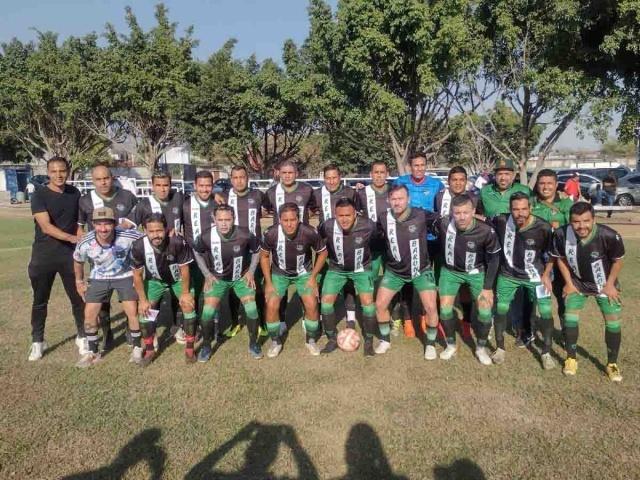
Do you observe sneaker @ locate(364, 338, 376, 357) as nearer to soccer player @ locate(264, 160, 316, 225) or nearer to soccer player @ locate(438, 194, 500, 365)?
soccer player @ locate(438, 194, 500, 365)

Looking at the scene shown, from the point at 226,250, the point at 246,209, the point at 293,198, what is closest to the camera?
the point at 226,250

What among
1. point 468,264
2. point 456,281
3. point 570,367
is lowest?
point 570,367

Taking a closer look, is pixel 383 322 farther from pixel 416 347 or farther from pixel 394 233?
pixel 394 233

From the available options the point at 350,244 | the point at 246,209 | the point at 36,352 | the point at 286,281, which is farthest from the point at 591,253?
the point at 36,352

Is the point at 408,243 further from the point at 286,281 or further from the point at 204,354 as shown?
the point at 204,354

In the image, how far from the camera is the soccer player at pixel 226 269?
562 centimetres

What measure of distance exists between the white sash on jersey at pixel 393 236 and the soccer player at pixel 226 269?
156 centimetres

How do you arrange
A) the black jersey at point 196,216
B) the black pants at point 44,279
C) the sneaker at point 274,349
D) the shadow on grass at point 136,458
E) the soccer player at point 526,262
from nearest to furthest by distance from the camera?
the shadow on grass at point 136,458 < the soccer player at point 526,262 < the black pants at point 44,279 < the sneaker at point 274,349 < the black jersey at point 196,216

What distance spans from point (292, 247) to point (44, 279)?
2.81 metres

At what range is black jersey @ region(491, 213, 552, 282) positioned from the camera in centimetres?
519

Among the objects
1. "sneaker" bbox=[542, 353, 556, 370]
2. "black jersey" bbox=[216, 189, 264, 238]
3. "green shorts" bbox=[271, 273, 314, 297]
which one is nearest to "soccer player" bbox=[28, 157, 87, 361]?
"black jersey" bbox=[216, 189, 264, 238]

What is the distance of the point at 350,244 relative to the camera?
5.70 meters

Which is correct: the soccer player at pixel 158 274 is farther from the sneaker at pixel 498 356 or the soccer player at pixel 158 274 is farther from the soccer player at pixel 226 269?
the sneaker at pixel 498 356

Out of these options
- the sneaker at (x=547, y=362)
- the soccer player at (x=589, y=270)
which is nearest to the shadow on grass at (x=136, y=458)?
the sneaker at (x=547, y=362)
